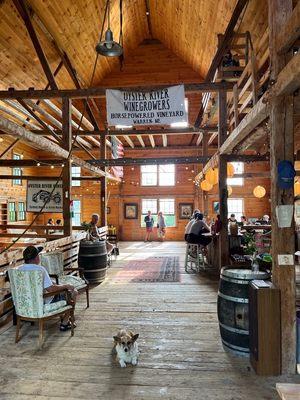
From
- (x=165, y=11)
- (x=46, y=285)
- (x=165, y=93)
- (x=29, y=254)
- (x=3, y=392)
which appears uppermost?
(x=165, y=11)

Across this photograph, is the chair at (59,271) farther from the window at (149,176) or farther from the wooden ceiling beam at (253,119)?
the window at (149,176)

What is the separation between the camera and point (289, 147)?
3.25 m

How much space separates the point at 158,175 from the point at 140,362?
13925 millimetres

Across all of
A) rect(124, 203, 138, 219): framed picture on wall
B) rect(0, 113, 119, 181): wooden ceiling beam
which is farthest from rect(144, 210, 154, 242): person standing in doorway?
rect(0, 113, 119, 181): wooden ceiling beam

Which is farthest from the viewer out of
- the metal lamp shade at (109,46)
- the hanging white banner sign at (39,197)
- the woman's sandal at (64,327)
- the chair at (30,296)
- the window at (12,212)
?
the window at (12,212)

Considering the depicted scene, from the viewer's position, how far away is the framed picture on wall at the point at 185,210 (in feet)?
54.7

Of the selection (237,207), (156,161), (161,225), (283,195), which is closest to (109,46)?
(283,195)

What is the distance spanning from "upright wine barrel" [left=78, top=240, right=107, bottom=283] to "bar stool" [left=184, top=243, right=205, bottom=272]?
8.23 feet

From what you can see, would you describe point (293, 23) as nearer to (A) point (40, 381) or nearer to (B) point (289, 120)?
(B) point (289, 120)

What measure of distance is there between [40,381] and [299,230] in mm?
8532

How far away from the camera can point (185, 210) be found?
16.8m

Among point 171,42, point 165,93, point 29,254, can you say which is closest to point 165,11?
point 171,42

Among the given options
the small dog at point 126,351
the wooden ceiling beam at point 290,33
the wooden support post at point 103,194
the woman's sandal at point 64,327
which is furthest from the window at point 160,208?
the wooden ceiling beam at point 290,33

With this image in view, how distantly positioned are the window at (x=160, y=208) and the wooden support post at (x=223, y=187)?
32.2 ft
